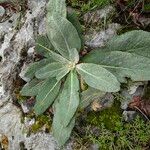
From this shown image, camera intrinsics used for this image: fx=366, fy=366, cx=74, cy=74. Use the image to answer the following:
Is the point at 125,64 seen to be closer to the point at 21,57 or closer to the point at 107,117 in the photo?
the point at 107,117

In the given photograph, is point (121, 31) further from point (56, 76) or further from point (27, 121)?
point (27, 121)

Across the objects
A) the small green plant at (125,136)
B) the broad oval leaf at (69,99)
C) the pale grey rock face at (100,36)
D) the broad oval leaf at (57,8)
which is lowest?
the small green plant at (125,136)

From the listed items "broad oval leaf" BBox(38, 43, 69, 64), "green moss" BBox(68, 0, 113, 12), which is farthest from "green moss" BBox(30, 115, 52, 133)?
"green moss" BBox(68, 0, 113, 12)

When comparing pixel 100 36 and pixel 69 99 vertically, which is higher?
pixel 100 36

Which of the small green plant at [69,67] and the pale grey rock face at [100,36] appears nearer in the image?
the small green plant at [69,67]

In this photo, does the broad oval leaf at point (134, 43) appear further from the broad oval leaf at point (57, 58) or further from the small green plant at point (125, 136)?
the small green plant at point (125, 136)

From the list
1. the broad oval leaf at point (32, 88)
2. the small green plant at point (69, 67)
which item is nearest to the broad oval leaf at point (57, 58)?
the small green plant at point (69, 67)

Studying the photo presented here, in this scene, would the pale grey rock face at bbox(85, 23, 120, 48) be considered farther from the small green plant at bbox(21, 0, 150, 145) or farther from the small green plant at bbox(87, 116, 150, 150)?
the small green plant at bbox(87, 116, 150, 150)

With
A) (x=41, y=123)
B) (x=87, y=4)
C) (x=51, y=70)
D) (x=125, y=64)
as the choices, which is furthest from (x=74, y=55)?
(x=41, y=123)
